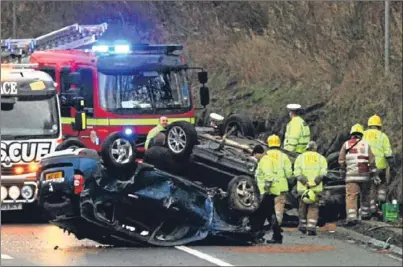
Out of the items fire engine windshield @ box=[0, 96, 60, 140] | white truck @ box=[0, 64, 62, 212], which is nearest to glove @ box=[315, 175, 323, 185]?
white truck @ box=[0, 64, 62, 212]

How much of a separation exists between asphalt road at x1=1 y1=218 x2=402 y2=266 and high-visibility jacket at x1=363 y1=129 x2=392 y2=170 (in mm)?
2353

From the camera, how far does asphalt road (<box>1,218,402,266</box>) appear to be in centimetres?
1377

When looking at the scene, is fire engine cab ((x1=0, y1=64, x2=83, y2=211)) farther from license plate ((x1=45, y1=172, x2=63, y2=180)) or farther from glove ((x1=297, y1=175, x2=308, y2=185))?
glove ((x1=297, y1=175, x2=308, y2=185))

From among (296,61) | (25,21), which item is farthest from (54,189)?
(25,21)

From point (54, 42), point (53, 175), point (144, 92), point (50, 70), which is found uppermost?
point (54, 42)

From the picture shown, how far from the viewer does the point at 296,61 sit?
28.1m

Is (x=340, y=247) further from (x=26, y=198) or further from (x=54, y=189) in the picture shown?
(x=26, y=198)

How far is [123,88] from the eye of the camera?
2169 cm

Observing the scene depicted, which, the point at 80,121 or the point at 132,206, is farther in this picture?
the point at 80,121

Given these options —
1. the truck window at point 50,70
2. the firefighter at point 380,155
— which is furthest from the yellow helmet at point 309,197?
the truck window at point 50,70

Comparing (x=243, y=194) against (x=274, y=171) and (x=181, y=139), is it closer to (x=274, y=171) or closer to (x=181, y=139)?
(x=274, y=171)

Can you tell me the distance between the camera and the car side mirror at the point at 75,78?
21656 mm

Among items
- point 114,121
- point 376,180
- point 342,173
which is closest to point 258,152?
point 342,173

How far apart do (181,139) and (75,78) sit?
613 cm
